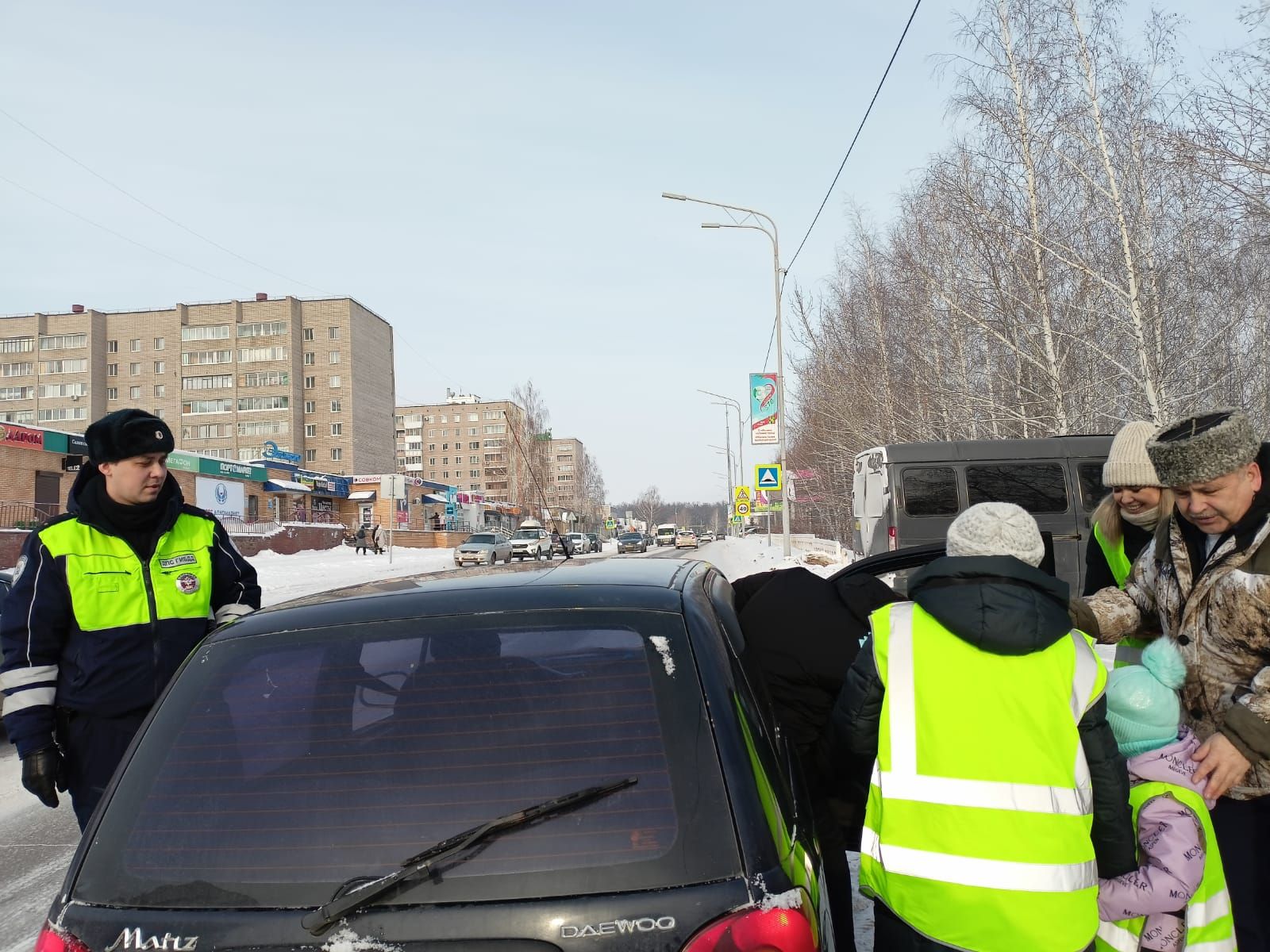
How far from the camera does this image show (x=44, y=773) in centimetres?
299

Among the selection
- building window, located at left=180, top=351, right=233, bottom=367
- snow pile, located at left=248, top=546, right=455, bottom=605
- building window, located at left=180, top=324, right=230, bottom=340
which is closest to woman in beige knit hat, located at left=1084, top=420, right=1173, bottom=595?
snow pile, located at left=248, top=546, right=455, bottom=605

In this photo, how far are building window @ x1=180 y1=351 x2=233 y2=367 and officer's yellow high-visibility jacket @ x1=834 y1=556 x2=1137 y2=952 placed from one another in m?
101

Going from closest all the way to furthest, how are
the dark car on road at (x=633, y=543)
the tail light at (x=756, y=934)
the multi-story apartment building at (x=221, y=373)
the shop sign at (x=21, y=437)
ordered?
the tail light at (x=756, y=934) → the shop sign at (x=21, y=437) → the dark car on road at (x=633, y=543) → the multi-story apartment building at (x=221, y=373)

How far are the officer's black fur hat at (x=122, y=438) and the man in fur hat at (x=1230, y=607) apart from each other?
314 centimetres

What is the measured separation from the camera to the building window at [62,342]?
94938 millimetres

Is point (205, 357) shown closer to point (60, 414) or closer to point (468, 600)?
point (60, 414)

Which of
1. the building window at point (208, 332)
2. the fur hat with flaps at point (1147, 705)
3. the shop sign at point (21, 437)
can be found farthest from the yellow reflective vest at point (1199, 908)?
the building window at point (208, 332)

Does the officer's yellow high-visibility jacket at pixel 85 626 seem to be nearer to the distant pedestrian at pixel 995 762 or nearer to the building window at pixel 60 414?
the distant pedestrian at pixel 995 762

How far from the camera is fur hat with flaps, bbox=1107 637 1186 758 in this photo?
2357 mm

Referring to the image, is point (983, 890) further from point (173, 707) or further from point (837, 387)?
point (837, 387)

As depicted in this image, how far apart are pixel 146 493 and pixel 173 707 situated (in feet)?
4.79

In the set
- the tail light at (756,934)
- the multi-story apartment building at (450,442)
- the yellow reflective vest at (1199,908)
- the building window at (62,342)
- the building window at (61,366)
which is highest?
the building window at (62,342)

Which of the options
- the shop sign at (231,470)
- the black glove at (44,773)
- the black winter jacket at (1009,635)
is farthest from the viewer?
the shop sign at (231,470)

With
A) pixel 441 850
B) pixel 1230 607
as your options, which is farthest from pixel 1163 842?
pixel 441 850
